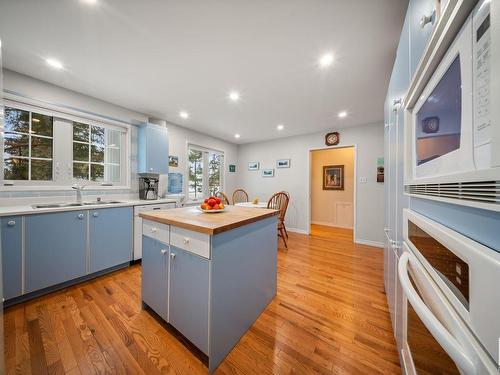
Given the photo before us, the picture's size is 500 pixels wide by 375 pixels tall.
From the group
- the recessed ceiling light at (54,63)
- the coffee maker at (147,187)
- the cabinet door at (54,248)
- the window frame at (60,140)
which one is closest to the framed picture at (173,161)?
the coffee maker at (147,187)

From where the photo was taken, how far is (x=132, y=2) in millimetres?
1208

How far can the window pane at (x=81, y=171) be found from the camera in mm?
2421

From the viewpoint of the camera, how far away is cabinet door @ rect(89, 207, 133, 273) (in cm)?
209

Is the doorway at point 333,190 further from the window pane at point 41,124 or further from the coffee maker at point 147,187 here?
the window pane at point 41,124

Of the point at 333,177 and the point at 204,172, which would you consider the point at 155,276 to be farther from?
the point at 333,177

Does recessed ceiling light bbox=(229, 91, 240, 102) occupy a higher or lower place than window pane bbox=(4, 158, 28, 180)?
higher

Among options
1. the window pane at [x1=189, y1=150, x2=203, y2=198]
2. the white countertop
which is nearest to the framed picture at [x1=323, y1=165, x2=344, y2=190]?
the window pane at [x1=189, y1=150, x2=203, y2=198]

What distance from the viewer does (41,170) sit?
2170 mm

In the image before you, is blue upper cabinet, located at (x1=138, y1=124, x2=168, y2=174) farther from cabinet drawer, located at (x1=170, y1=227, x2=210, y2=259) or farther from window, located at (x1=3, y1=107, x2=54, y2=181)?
cabinet drawer, located at (x1=170, y1=227, x2=210, y2=259)

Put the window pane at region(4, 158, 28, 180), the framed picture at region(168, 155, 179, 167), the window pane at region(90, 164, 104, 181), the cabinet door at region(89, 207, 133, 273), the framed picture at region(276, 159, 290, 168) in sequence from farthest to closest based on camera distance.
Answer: the framed picture at region(276, 159, 290, 168), the framed picture at region(168, 155, 179, 167), the window pane at region(90, 164, 104, 181), the cabinet door at region(89, 207, 133, 273), the window pane at region(4, 158, 28, 180)

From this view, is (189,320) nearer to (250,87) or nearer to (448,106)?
(448,106)

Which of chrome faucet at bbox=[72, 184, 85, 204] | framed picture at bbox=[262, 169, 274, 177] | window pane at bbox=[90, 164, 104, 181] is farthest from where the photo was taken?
framed picture at bbox=[262, 169, 274, 177]

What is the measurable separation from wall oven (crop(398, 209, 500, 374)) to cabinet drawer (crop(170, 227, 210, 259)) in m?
0.90

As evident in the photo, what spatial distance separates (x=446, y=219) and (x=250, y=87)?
224 cm
